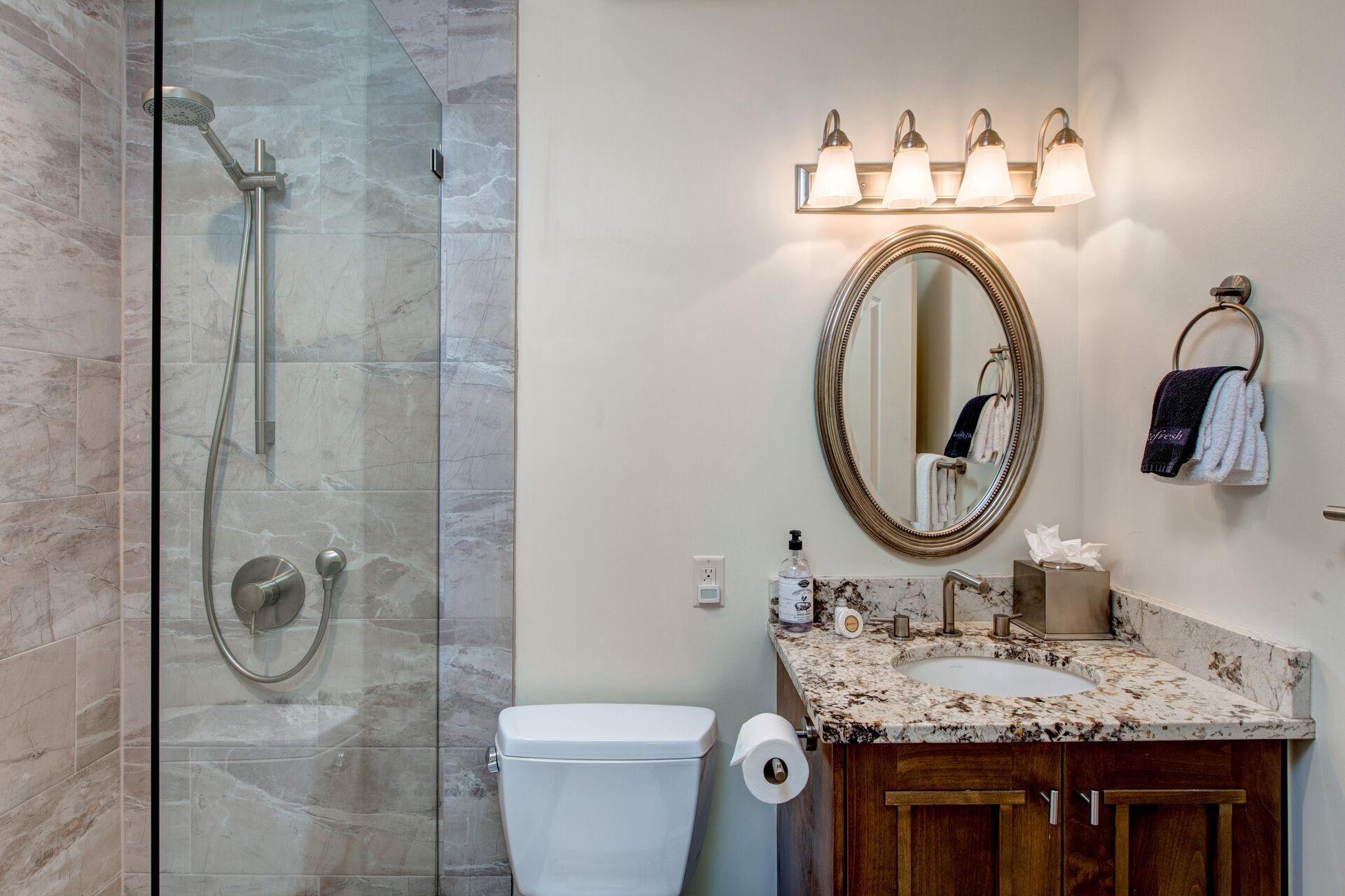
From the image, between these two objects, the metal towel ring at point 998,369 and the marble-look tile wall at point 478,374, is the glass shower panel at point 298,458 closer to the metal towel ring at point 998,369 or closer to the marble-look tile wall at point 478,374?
the marble-look tile wall at point 478,374

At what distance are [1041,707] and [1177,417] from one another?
21.3 inches

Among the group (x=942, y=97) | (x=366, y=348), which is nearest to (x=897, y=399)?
(x=942, y=97)

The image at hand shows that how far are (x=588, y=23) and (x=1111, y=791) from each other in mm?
1831

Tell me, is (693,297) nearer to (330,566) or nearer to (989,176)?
(989,176)

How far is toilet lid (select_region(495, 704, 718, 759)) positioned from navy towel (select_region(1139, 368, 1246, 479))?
38.2 inches

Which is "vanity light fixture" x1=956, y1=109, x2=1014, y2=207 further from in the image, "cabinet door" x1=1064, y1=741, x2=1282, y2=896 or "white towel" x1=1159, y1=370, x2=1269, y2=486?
"cabinet door" x1=1064, y1=741, x2=1282, y2=896

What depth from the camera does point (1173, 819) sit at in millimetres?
1063

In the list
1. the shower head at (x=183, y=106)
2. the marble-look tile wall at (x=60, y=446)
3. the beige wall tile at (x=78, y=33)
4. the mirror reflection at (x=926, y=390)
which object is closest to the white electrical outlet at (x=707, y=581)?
the mirror reflection at (x=926, y=390)

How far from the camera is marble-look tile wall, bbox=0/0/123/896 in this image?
1325mm

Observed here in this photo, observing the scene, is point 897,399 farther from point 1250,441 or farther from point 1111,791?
point 1111,791

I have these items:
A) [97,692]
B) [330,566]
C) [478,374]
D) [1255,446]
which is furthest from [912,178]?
[97,692]

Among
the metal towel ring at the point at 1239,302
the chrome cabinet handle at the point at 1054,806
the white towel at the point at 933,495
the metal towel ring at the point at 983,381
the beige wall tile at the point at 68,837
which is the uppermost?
the metal towel ring at the point at 1239,302

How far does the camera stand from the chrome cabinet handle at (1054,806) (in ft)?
3.45

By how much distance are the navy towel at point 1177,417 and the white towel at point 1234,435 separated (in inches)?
0.4
